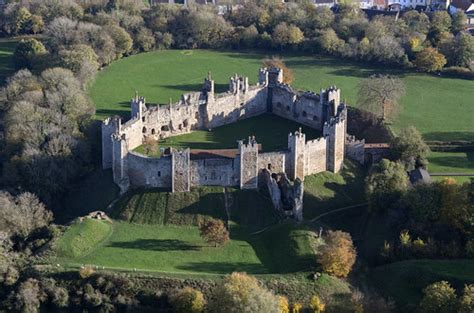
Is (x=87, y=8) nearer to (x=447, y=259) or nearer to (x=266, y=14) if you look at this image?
(x=266, y=14)

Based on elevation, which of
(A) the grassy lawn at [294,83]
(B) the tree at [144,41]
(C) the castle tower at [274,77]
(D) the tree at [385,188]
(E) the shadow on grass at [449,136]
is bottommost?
(D) the tree at [385,188]

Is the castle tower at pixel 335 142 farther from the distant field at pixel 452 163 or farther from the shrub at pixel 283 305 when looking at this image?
the shrub at pixel 283 305

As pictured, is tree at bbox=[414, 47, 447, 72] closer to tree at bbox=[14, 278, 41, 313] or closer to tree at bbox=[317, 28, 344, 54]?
tree at bbox=[317, 28, 344, 54]

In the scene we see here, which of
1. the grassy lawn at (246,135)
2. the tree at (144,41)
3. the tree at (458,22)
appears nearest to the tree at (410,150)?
the grassy lawn at (246,135)

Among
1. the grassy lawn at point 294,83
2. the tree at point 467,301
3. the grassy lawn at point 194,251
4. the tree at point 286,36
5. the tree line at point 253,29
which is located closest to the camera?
the tree at point 467,301

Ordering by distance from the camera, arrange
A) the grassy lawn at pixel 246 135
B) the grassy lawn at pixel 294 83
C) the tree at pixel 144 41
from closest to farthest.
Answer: the grassy lawn at pixel 246 135
the grassy lawn at pixel 294 83
the tree at pixel 144 41
